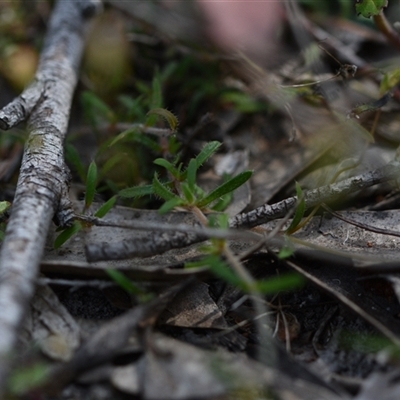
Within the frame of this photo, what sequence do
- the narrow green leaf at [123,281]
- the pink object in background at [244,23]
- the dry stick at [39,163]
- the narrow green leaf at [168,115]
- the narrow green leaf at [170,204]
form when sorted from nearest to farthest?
the dry stick at [39,163], the narrow green leaf at [123,281], the narrow green leaf at [170,204], the narrow green leaf at [168,115], the pink object in background at [244,23]

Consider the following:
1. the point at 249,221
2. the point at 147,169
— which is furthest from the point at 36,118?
the point at 249,221

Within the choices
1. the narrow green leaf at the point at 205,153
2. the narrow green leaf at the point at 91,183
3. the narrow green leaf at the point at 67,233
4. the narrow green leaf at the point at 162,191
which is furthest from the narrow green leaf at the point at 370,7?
the narrow green leaf at the point at 67,233

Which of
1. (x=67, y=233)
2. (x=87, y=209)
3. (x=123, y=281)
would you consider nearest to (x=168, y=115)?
(x=87, y=209)

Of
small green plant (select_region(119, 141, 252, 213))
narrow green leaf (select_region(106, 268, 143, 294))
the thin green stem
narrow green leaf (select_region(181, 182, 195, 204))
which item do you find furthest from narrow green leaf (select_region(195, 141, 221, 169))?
the thin green stem

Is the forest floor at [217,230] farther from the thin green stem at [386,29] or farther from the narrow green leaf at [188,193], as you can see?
the thin green stem at [386,29]

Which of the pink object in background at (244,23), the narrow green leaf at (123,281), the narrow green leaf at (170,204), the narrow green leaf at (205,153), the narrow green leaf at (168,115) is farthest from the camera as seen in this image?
the pink object in background at (244,23)

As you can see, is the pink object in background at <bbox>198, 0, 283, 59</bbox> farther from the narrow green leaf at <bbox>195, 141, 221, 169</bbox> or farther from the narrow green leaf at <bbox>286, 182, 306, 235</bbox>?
the narrow green leaf at <bbox>286, 182, 306, 235</bbox>
